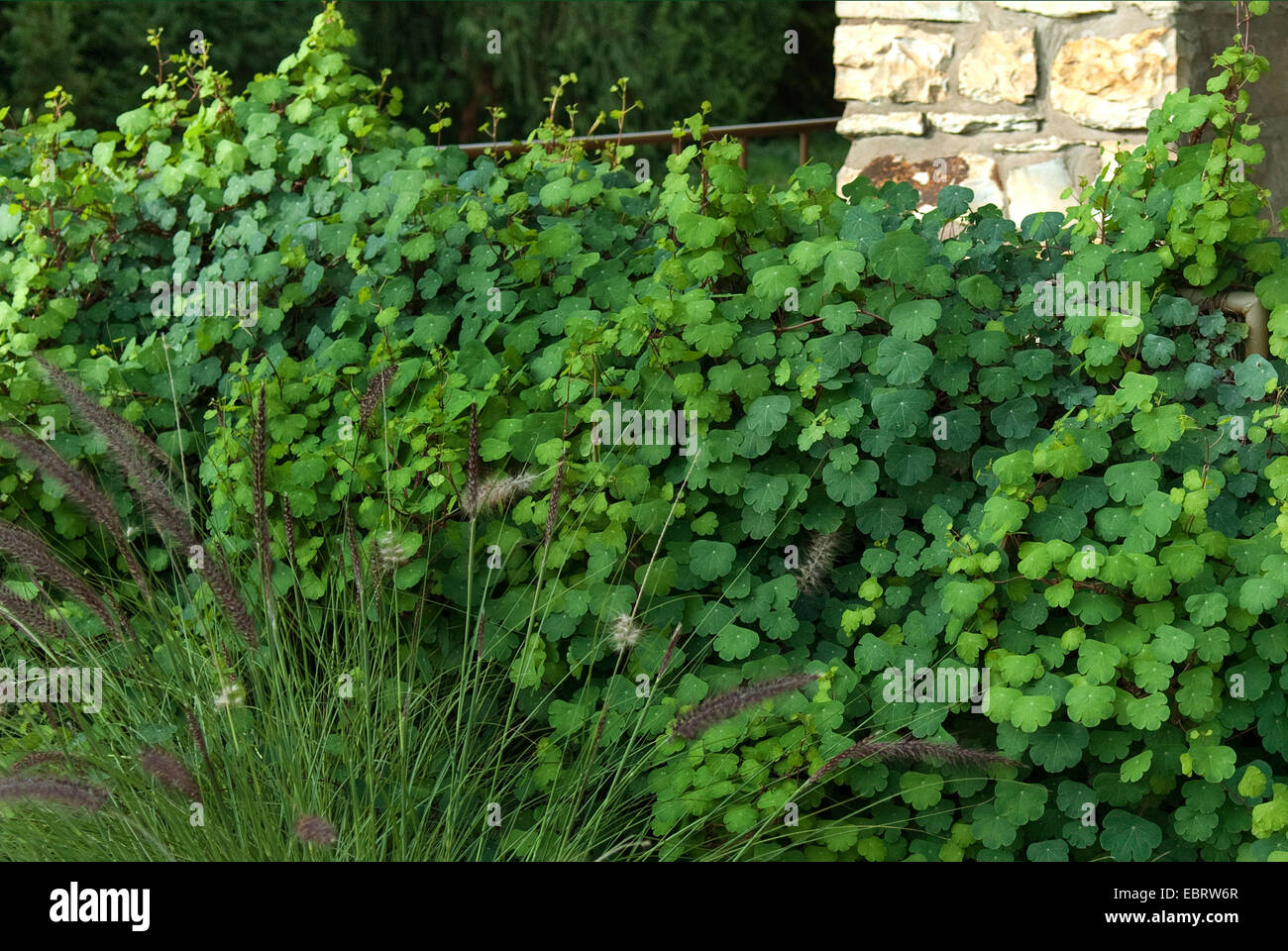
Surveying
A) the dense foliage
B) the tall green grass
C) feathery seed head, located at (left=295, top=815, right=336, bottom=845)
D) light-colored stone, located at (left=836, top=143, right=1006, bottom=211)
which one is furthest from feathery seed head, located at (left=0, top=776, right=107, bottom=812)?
light-colored stone, located at (left=836, top=143, right=1006, bottom=211)

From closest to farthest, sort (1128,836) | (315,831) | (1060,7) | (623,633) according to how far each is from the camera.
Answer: (315,831) → (623,633) → (1128,836) → (1060,7)

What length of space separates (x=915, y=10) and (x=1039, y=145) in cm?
57

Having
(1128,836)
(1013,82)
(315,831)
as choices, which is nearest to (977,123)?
(1013,82)

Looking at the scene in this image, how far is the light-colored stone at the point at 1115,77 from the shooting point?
3773 millimetres

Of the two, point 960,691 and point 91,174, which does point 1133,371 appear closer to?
point 960,691

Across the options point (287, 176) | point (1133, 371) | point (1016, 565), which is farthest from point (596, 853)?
point (287, 176)

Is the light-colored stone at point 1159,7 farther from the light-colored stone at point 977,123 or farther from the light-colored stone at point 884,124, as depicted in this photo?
the light-colored stone at point 884,124

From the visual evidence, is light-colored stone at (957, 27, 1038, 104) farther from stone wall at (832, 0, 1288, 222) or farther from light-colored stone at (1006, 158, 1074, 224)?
light-colored stone at (1006, 158, 1074, 224)

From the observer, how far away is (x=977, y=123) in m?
4.01

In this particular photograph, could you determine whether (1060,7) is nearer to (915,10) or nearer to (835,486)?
(915,10)

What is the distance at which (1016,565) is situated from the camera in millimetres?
2664

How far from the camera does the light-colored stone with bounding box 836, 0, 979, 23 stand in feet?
13.1

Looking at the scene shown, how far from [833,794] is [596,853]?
58cm

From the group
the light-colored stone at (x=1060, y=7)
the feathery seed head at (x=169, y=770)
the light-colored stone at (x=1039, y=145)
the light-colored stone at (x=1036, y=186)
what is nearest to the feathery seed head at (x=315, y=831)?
the feathery seed head at (x=169, y=770)
